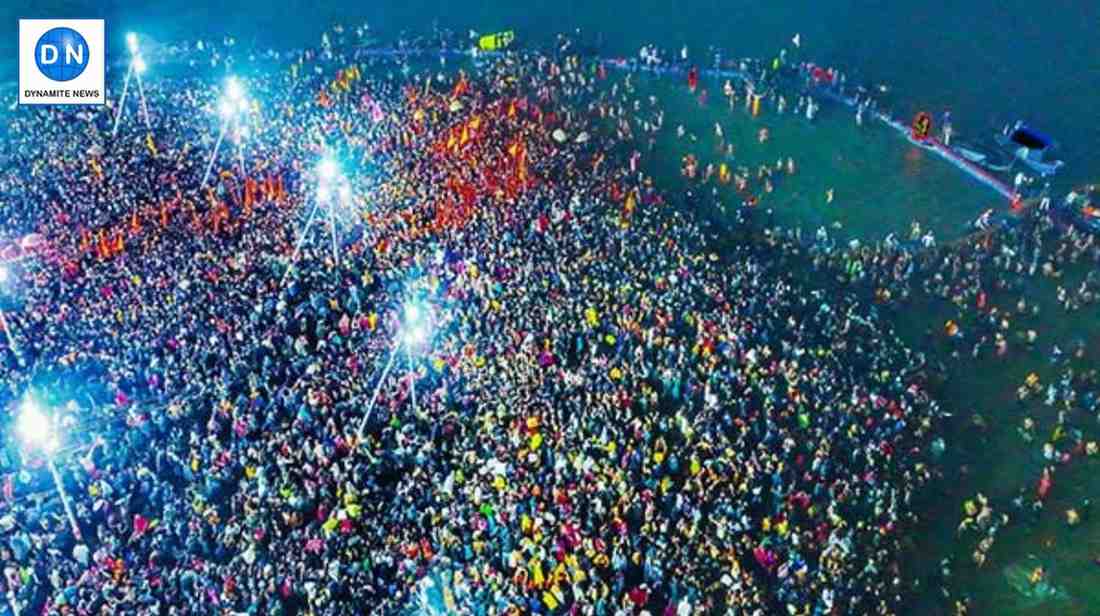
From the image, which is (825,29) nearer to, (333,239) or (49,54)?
(333,239)

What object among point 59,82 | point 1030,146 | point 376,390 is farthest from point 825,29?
point 376,390

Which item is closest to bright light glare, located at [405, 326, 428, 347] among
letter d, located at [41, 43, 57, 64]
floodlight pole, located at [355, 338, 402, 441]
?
floodlight pole, located at [355, 338, 402, 441]

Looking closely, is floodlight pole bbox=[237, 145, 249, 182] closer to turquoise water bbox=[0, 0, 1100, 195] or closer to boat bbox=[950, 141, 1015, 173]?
turquoise water bbox=[0, 0, 1100, 195]

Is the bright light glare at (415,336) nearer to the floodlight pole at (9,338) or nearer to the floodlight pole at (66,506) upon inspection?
the floodlight pole at (66,506)

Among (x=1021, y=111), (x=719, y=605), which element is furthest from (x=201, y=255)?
(x=1021, y=111)

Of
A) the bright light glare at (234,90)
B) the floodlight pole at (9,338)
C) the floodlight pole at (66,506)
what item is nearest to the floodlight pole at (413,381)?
the floodlight pole at (66,506)

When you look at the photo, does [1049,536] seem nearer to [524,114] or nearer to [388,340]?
[388,340]
